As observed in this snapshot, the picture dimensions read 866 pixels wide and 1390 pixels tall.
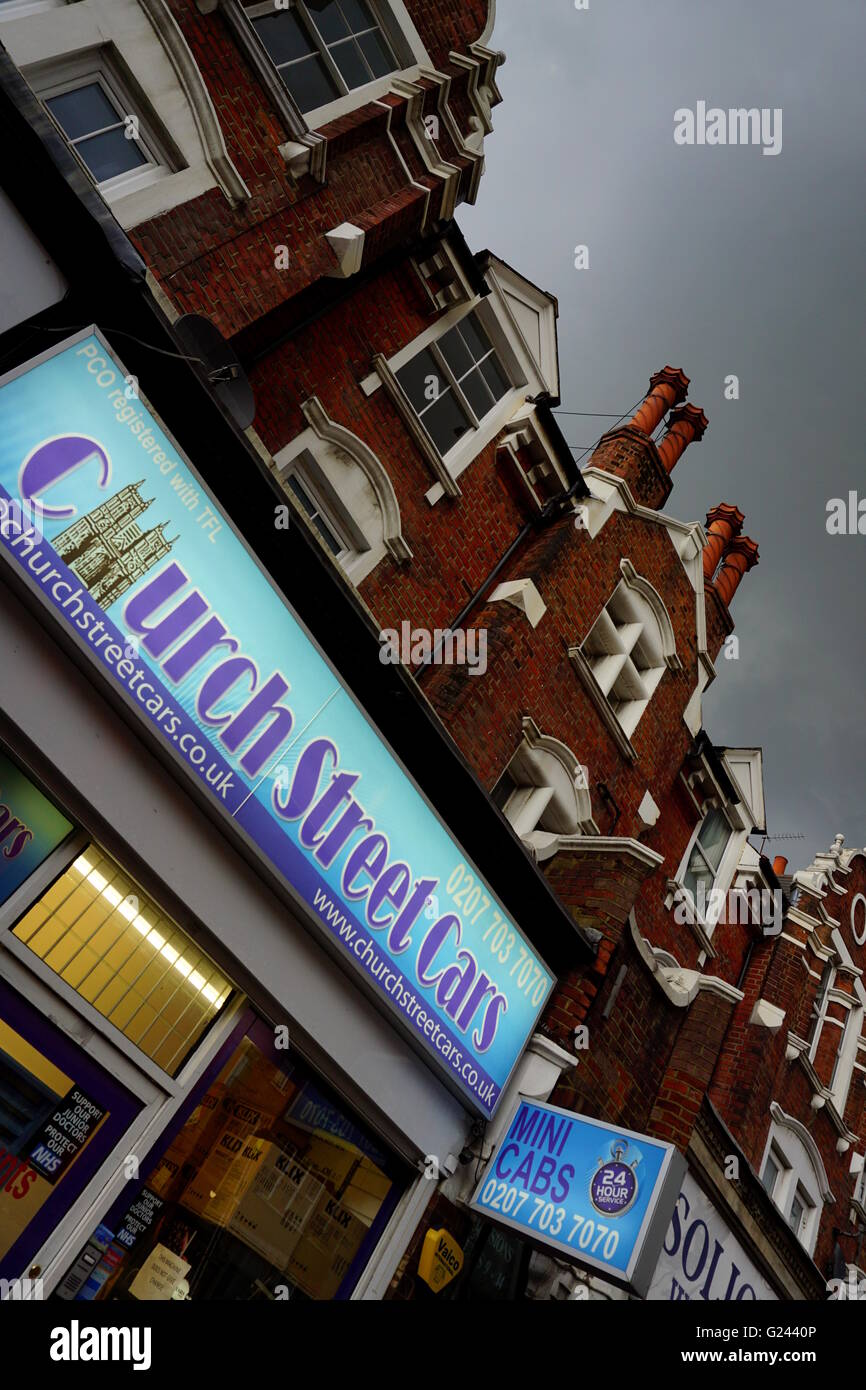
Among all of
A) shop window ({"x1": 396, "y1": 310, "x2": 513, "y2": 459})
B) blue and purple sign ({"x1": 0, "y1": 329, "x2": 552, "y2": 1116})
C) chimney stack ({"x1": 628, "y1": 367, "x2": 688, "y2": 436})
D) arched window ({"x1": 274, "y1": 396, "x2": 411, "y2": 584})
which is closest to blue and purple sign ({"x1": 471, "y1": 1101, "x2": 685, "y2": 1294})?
blue and purple sign ({"x1": 0, "y1": 329, "x2": 552, "y2": 1116})

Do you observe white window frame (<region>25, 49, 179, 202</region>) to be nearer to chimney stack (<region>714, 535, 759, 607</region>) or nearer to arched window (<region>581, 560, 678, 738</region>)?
arched window (<region>581, 560, 678, 738</region>)

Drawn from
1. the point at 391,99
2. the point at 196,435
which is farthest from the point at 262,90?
the point at 196,435

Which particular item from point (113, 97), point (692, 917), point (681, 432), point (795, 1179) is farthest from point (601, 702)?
point (795, 1179)

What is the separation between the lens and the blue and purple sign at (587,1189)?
673 centimetres

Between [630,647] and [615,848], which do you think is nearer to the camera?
[615,848]

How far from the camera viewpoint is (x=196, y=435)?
21.5 ft

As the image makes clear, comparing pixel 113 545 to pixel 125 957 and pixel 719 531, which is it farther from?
pixel 719 531

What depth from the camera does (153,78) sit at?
852 cm

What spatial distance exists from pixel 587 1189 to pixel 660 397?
626 inches

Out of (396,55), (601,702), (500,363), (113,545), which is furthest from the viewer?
(500,363)

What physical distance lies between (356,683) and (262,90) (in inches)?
274
